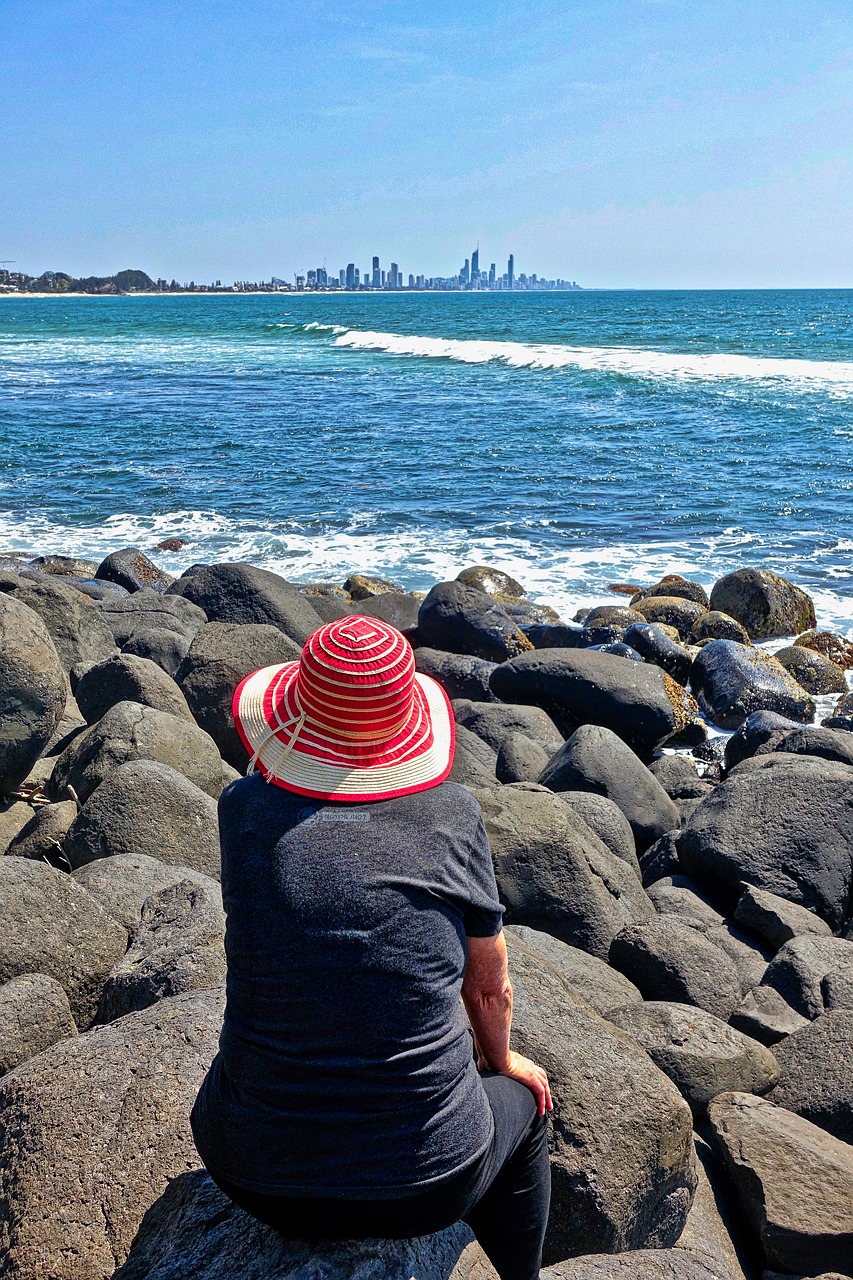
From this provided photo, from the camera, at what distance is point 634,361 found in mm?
42156

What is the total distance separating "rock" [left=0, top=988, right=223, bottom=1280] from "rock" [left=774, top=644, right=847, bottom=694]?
8961 mm

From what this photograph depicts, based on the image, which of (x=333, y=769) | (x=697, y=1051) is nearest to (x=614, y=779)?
(x=697, y=1051)

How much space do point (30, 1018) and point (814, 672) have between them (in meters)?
9.12

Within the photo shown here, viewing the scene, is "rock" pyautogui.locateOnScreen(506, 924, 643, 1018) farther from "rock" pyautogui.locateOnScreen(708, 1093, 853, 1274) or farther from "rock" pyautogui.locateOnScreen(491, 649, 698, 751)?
"rock" pyautogui.locateOnScreen(491, 649, 698, 751)

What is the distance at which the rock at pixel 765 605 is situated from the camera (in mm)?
12297

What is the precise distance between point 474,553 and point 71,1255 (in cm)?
1367

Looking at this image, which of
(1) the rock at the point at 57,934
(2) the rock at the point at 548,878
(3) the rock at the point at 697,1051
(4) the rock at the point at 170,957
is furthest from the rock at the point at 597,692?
(1) the rock at the point at 57,934

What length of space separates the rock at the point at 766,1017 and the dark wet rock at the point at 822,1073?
0.54 ft

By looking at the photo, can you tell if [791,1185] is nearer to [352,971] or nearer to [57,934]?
[352,971]

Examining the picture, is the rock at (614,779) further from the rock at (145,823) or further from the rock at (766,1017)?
the rock at (145,823)

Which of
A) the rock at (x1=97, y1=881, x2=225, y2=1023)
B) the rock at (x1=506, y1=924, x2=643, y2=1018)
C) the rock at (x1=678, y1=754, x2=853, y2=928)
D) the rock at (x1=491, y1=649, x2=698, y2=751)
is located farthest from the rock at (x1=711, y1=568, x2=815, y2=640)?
the rock at (x1=97, y1=881, x2=225, y2=1023)

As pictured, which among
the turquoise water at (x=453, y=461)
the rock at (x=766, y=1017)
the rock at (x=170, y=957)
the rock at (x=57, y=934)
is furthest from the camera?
the turquoise water at (x=453, y=461)

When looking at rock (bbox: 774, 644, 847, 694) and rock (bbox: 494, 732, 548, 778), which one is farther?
rock (bbox: 774, 644, 847, 694)

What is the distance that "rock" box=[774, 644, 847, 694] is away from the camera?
10.7 m
